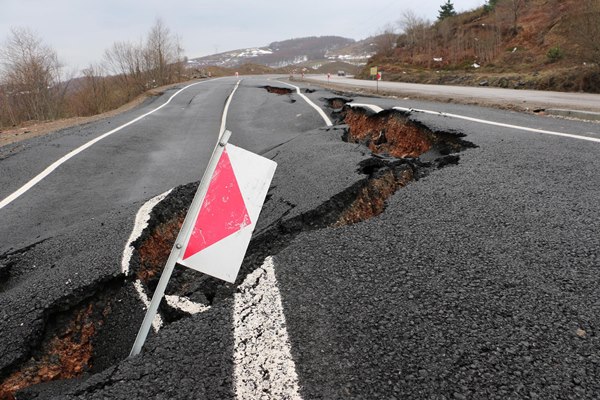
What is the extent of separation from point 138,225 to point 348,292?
2376 mm

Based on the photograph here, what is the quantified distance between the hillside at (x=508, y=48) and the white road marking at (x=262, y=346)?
18.0 meters

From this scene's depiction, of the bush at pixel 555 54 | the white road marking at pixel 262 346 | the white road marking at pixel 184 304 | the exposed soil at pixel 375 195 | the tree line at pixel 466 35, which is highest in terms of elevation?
the tree line at pixel 466 35

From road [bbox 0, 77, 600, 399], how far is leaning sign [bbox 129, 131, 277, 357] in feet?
0.88

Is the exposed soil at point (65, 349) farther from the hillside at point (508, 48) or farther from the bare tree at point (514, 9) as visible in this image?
the bare tree at point (514, 9)

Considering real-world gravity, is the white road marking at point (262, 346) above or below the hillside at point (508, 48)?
below

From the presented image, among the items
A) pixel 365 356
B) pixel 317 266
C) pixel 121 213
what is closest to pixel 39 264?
pixel 121 213

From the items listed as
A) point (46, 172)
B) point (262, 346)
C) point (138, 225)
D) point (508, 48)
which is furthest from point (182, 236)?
point (508, 48)

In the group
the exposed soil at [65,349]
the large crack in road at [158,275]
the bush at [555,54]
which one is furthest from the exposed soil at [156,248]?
the bush at [555,54]

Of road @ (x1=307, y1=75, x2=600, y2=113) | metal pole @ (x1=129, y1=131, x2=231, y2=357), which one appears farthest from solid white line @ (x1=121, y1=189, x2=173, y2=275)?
road @ (x1=307, y1=75, x2=600, y2=113)

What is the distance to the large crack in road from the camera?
7.05 ft

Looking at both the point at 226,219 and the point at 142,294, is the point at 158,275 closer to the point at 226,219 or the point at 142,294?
the point at 142,294

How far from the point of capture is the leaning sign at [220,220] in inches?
72.9

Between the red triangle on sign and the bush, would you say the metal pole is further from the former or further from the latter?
the bush

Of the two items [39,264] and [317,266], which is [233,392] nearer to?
[317,266]
